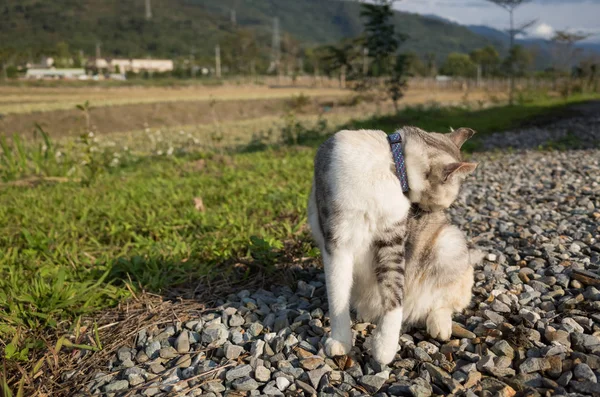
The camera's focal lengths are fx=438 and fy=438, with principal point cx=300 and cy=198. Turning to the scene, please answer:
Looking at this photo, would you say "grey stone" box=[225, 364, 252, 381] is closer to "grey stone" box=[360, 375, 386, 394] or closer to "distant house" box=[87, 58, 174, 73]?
"grey stone" box=[360, 375, 386, 394]

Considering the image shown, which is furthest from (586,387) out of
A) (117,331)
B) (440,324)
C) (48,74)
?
(48,74)

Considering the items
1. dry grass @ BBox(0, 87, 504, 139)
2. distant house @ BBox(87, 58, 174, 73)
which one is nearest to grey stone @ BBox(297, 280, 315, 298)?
dry grass @ BBox(0, 87, 504, 139)

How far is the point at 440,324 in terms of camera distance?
8.48ft

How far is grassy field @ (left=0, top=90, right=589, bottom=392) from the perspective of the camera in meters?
3.03

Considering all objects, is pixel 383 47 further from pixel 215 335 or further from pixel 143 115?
pixel 215 335

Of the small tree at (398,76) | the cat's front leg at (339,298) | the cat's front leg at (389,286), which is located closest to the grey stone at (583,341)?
the cat's front leg at (389,286)

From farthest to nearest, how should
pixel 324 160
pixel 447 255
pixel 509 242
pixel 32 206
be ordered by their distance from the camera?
pixel 32 206, pixel 509 242, pixel 447 255, pixel 324 160

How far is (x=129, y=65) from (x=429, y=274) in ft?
253

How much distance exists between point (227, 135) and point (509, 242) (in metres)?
12.2

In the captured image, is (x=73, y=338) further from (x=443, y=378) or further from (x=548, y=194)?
(x=548, y=194)

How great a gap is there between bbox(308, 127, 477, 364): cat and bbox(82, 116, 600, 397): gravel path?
0.73ft

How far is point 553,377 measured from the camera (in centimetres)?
212

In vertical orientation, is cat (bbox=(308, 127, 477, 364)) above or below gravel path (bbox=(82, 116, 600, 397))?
above

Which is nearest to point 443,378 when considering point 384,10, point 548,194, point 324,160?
point 324,160
